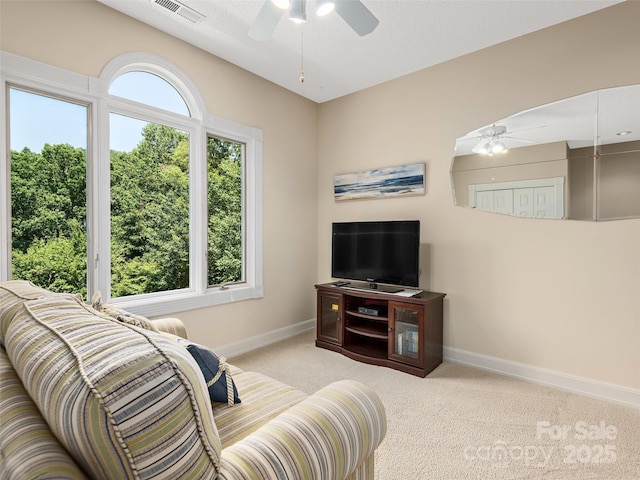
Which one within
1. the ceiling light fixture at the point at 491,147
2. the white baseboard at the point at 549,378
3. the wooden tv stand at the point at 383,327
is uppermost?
the ceiling light fixture at the point at 491,147

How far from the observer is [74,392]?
1.94ft

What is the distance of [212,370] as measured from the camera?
47.7 inches

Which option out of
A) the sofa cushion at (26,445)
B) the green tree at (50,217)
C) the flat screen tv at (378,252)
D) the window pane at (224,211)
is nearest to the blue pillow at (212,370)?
the sofa cushion at (26,445)

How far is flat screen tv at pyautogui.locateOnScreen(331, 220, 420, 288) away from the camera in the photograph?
10.1ft

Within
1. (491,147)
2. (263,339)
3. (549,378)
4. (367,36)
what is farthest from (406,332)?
(367,36)

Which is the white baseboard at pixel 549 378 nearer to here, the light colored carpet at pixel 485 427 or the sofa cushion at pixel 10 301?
the light colored carpet at pixel 485 427

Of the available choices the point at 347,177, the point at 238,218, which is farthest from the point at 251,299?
the point at 347,177

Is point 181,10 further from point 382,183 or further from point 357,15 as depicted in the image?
point 382,183

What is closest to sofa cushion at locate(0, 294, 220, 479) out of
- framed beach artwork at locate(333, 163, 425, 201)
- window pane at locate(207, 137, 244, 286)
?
window pane at locate(207, 137, 244, 286)

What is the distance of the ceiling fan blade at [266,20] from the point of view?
185 centimetres

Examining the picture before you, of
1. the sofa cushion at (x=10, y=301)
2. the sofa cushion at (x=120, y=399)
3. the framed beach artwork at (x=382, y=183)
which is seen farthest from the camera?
the framed beach artwork at (x=382, y=183)

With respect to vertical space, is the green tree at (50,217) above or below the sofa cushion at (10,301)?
above

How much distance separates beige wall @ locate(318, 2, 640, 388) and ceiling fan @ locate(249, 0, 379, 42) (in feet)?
5.09

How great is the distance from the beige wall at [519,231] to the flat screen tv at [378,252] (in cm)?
29
